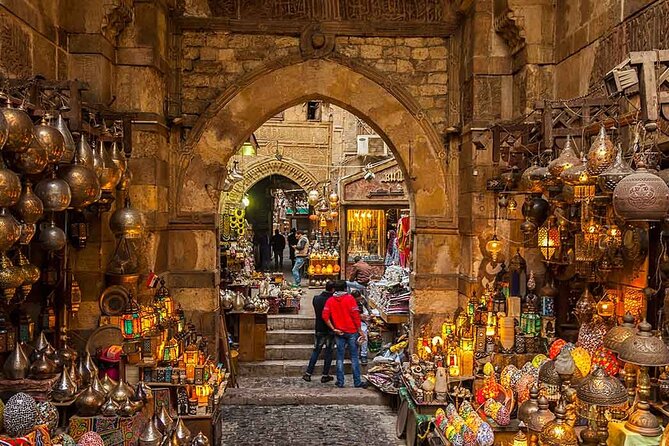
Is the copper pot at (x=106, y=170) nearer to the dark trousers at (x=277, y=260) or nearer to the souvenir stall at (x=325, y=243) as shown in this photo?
the souvenir stall at (x=325, y=243)

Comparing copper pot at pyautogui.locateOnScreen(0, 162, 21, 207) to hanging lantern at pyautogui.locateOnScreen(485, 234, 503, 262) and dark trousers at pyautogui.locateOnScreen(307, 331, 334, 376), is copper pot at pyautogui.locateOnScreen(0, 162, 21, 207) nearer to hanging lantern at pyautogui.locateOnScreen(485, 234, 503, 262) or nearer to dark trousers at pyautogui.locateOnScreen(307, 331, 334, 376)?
hanging lantern at pyautogui.locateOnScreen(485, 234, 503, 262)

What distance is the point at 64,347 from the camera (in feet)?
16.0

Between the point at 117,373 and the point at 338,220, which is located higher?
the point at 338,220

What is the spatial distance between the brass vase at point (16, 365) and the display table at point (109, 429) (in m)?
0.50

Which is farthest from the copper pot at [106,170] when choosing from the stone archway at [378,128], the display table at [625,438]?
the display table at [625,438]

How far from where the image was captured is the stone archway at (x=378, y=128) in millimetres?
6898

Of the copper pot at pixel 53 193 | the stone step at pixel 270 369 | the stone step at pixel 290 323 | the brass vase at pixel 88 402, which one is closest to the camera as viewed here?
the copper pot at pixel 53 193

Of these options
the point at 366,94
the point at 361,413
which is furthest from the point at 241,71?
the point at 361,413

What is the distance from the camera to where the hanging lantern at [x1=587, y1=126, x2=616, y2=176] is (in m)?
3.39

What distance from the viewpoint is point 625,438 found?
10.4ft

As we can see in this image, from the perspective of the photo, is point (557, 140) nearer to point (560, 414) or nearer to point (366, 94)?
point (560, 414)

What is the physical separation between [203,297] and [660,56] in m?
5.18

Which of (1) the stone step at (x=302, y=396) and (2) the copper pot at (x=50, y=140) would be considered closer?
(2) the copper pot at (x=50, y=140)

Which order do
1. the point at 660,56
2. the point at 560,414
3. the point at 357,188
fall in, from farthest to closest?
the point at 357,188 → the point at 560,414 → the point at 660,56
